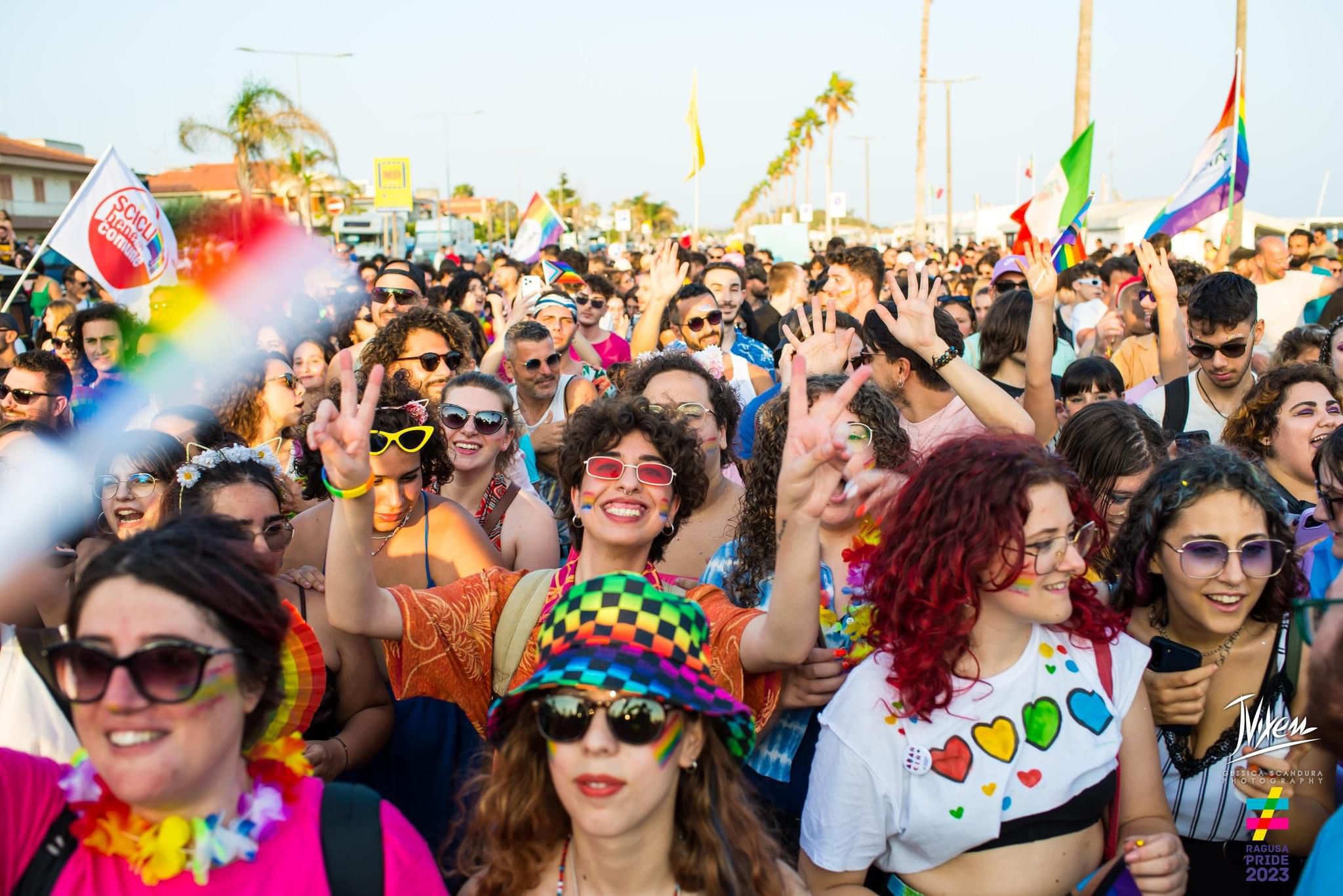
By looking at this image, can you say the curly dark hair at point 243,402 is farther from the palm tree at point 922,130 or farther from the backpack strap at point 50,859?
the palm tree at point 922,130

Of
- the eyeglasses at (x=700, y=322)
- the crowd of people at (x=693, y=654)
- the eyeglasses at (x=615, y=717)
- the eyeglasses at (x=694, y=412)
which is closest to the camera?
the crowd of people at (x=693, y=654)

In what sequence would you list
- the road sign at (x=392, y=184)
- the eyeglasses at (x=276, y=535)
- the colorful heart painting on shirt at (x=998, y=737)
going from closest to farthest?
the colorful heart painting on shirt at (x=998, y=737) → the eyeglasses at (x=276, y=535) → the road sign at (x=392, y=184)

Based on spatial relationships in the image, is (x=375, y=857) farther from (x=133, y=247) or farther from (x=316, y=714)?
(x=133, y=247)

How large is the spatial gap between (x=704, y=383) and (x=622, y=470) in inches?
54.4

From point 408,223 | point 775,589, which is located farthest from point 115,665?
point 408,223

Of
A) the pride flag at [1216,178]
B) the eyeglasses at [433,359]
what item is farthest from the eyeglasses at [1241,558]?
the pride flag at [1216,178]

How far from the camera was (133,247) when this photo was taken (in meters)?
8.17

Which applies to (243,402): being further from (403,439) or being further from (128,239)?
(128,239)

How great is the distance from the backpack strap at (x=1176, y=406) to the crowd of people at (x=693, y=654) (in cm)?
70

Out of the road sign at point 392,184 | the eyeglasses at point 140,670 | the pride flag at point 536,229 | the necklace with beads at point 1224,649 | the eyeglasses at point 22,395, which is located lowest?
the necklace with beads at point 1224,649

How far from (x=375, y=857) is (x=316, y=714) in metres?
1.25

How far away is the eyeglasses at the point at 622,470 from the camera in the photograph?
3.18m

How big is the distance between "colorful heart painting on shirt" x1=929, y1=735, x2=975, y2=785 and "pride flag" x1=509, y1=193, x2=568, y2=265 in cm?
1473

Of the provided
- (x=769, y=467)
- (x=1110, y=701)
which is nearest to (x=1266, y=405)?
(x=769, y=467)
